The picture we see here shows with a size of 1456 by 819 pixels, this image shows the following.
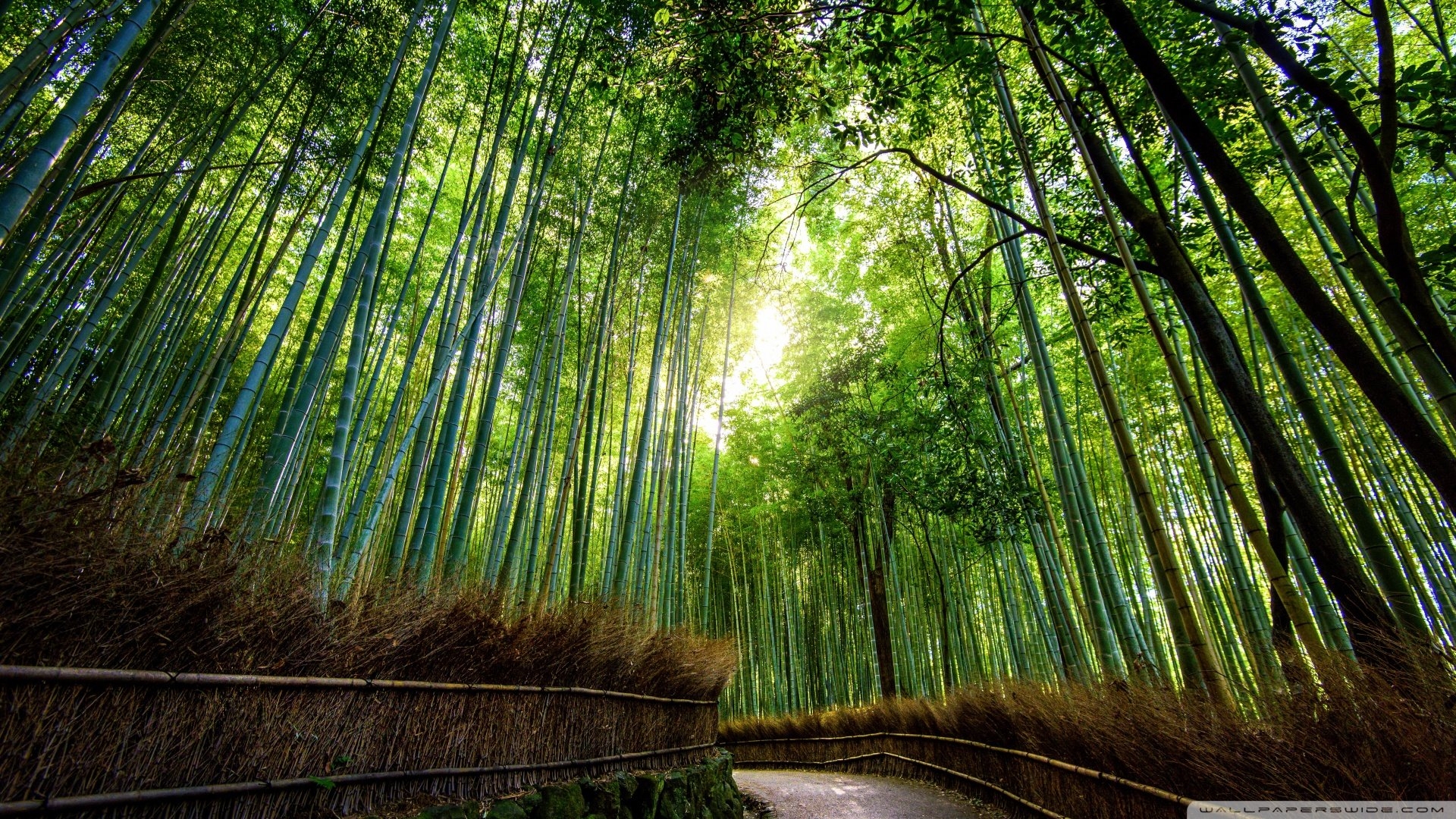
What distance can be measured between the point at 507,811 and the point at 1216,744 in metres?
2.29

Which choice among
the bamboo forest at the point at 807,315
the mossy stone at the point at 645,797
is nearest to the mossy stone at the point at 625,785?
the mossy stone at the point at 645,797

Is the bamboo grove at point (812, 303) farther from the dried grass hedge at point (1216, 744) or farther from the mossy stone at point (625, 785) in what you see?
the mossy stone at point (625, 785)

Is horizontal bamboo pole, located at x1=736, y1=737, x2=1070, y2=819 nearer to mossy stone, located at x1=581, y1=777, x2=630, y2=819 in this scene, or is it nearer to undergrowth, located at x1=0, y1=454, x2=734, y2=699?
mossy stone, located at x1=581, y1=777, x2=630, y2=819

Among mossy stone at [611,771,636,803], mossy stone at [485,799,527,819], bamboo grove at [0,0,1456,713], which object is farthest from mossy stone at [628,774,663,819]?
bamboo grove at [0,0,1456,713]

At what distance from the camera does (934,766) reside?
5102mm

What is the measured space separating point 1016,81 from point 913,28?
2.63 m

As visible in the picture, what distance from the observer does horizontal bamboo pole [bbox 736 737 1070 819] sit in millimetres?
3035

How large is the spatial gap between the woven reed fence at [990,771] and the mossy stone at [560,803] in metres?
2.13

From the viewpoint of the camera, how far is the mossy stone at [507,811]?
6.55 feet

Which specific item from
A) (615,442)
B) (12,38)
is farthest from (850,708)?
(12,38)

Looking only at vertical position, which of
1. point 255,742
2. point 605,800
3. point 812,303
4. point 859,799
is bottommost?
point 859,799

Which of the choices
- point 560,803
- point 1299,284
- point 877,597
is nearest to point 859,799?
point 560,803

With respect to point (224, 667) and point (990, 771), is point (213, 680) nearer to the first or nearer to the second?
point (224, 667)

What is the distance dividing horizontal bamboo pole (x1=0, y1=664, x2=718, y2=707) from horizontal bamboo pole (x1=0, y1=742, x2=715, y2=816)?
23 cm
